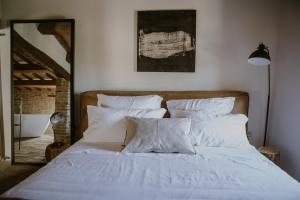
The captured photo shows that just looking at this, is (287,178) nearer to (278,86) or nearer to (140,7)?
(278,86)

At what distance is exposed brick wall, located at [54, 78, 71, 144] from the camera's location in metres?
3.11

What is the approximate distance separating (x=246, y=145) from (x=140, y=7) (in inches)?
75.8

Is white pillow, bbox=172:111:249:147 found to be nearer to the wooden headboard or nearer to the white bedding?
the white bedding

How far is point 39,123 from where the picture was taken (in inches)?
124

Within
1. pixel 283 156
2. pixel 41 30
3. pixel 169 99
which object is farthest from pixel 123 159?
pixel 41 30

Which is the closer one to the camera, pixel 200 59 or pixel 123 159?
pixel 123 159

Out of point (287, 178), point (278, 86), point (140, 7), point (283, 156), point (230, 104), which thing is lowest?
point (283, 156)

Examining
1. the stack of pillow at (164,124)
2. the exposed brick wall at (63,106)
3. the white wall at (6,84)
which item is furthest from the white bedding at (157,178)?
the white wall at (6,84)

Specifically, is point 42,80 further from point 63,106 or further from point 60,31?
point 60,31

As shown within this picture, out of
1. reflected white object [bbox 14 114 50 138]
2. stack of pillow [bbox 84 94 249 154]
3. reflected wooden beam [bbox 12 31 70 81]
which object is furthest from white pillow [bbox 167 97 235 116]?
reflected white object [bbox 14 114 50 138]

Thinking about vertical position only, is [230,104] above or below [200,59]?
below

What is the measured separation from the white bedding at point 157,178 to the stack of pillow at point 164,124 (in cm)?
13

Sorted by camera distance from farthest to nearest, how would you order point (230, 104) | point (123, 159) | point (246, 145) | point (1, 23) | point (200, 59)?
point (1, 23), point (200, 59), point (230, 104), point (246, 145), point (123, 159)

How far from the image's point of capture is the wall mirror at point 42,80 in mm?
3098
